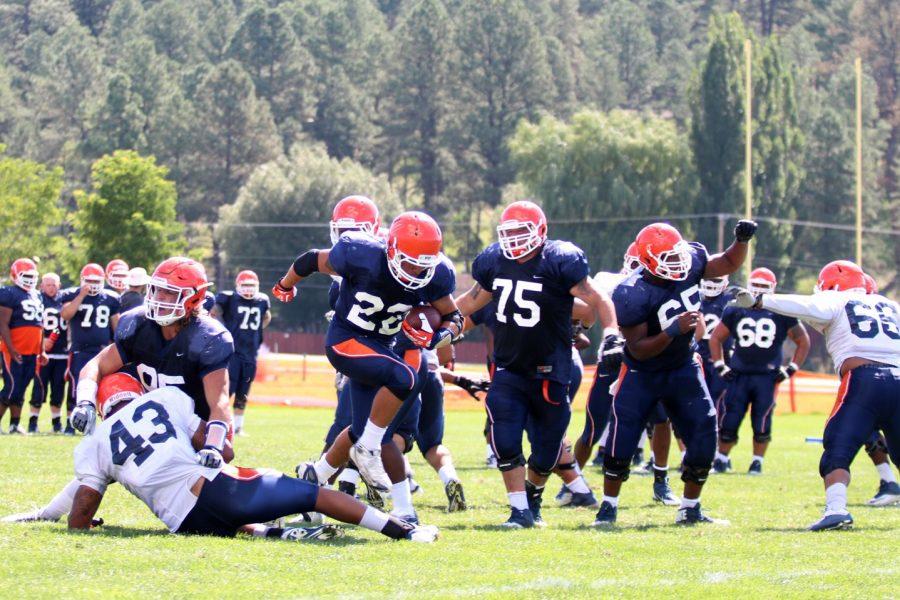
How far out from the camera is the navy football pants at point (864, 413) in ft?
28.0

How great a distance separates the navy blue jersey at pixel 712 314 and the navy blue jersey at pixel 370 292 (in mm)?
6623

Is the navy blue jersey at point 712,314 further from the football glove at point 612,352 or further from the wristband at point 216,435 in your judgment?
the wristband at point 216,435

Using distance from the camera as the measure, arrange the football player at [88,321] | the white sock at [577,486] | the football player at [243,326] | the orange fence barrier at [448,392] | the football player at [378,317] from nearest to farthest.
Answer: the football player at [378,317], the white sock at [577,486], the football player at [88,321], the football player at [243,326], the orange fence barrier at [448,392]

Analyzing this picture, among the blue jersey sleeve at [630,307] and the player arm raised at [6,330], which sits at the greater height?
the blue jersey sleeve at [630,307]

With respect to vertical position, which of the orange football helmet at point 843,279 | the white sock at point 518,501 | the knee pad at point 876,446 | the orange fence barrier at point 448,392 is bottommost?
the orange fence barrier at point 448,392

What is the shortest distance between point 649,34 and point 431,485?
87139mm

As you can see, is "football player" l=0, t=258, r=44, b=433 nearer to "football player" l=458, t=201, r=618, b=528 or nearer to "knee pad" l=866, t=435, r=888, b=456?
"football player" l=458, t=201, r=618, b=528

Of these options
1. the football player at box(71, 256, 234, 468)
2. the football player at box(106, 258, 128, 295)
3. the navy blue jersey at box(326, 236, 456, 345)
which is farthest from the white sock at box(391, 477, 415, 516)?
the football player at box(106, 258, 128, 295)

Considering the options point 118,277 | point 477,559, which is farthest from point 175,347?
point 118,277

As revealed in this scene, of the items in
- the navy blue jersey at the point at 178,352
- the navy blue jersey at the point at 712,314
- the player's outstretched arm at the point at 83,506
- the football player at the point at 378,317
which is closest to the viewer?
the player's outstretched arm at the point at 83,506

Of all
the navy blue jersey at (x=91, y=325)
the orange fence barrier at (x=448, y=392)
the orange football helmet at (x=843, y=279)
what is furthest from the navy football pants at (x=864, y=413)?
the orange fence barrier at (x=448, y=392)

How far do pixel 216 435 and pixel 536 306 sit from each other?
2.27 metres

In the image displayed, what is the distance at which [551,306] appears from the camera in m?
8.34

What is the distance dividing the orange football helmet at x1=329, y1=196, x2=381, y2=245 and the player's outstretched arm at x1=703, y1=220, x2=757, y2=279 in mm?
2213
